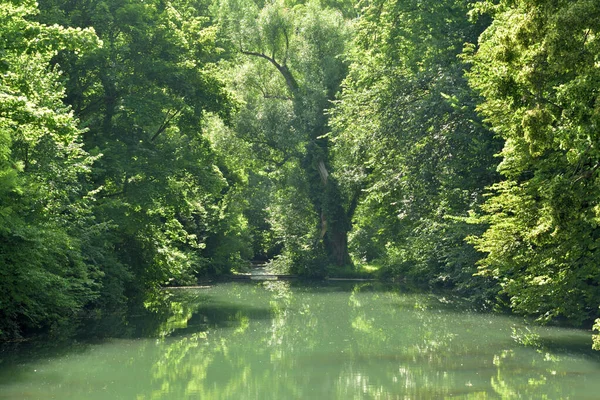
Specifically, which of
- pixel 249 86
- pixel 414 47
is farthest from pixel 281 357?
pixel 249 86

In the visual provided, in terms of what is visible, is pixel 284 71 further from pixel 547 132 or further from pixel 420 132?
pixel 547 132

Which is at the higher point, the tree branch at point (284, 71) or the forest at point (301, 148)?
the tree branch at point (284, 71)

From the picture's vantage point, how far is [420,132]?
26234 millimetres

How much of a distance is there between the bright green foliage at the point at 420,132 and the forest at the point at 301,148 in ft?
0.28

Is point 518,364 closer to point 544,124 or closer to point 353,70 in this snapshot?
point 544,124

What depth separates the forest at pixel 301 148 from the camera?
11898 mm

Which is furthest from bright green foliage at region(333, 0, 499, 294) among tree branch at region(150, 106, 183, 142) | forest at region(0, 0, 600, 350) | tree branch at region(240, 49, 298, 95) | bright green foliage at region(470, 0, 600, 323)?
tree branch at region(240, 49, 298, 95)

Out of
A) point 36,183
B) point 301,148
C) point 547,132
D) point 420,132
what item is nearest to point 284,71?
point 301,148

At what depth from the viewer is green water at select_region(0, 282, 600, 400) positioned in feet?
44.7

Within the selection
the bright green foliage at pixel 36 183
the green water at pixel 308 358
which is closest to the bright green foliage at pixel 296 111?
the green water at pixel 308 358

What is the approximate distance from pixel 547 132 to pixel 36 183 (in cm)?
1079

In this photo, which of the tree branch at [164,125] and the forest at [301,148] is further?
the tree branch at [164,125]

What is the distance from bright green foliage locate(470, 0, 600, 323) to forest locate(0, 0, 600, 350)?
34 mm

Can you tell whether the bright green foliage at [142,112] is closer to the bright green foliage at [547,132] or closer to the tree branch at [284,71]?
the tree branch at [284,71]
